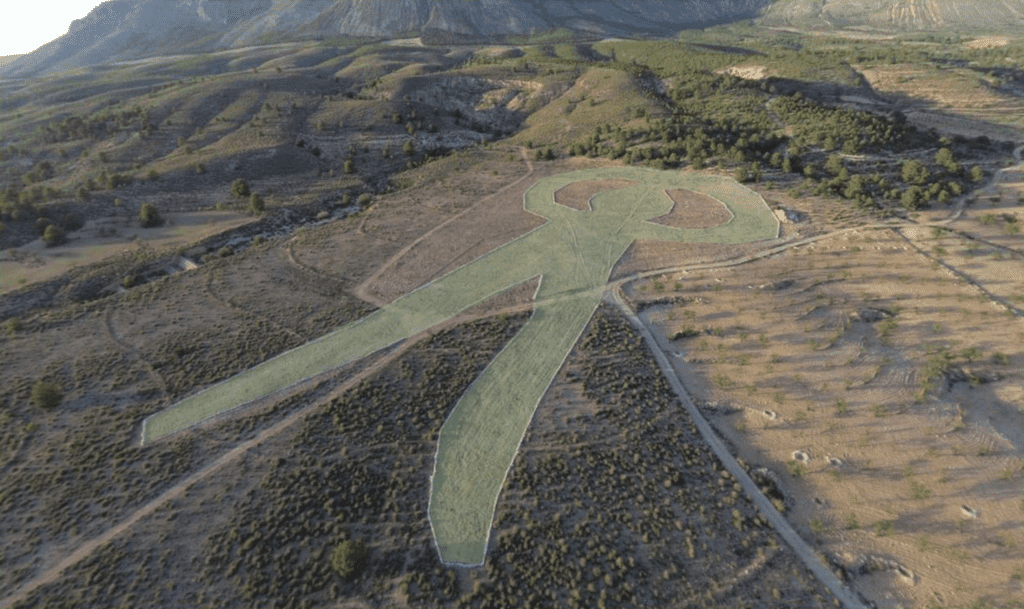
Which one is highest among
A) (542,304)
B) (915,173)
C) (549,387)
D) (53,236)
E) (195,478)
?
(53,236)

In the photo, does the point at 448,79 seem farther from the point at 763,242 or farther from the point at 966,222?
the point at 966,222

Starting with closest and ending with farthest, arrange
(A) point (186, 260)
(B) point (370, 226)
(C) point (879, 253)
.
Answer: (C) point (879, 253) < (A) point (186, 260) < (B) point (370, 226)

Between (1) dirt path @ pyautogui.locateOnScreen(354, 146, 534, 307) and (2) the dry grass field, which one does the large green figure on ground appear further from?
(2) the dry grass field

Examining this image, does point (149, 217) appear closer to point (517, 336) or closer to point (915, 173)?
point (517, 336)

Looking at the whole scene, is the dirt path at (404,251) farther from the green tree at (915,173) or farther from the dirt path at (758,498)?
the green tree at (915,173)

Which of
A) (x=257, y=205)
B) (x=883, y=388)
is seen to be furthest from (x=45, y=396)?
(x=883, y=388)

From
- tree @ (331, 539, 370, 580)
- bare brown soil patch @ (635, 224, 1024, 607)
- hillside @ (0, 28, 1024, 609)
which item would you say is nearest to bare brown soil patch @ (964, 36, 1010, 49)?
hillside @ (0, 28, 1024, 609)

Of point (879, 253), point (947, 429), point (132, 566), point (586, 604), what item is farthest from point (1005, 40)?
point (132, 566)
